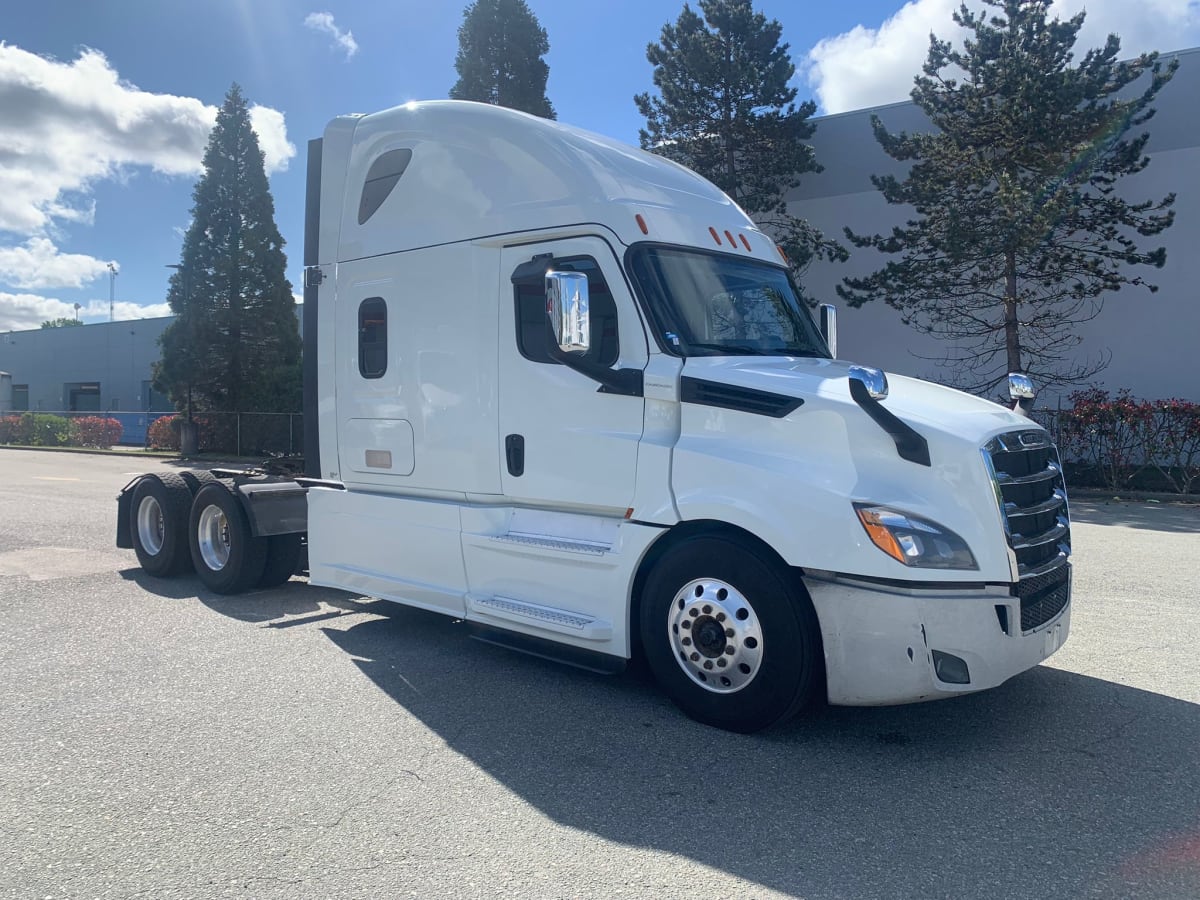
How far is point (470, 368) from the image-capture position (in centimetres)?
580

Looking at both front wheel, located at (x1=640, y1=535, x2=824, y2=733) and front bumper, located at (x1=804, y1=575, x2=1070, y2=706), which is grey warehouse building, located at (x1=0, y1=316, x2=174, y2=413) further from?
front bumper, located at (x1=804, y1=575, x2=1070, y2=706)

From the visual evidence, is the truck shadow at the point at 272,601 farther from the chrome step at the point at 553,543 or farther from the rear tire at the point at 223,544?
the chrome step at the point at 553,543

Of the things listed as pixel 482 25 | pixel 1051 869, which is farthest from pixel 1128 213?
pixel 1051 869

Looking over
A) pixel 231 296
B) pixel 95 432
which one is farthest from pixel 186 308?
pixel 95 432

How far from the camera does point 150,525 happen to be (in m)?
8.77

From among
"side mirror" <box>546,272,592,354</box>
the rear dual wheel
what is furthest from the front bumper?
the rear dual wheel

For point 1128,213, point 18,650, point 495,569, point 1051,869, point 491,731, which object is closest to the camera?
point 1051,869

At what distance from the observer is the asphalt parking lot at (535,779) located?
3.24 meters

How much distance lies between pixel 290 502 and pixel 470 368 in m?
2.81

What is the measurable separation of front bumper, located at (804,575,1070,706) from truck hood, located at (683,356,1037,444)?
0.74 m

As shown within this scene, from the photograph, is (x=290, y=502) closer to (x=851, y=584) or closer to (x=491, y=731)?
(x=491, y=731)

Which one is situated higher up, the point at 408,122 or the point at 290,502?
the point at 408,122

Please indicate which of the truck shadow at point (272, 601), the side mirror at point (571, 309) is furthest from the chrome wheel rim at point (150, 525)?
the side mirror at point (571, 309)

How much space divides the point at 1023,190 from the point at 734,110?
790 cm
